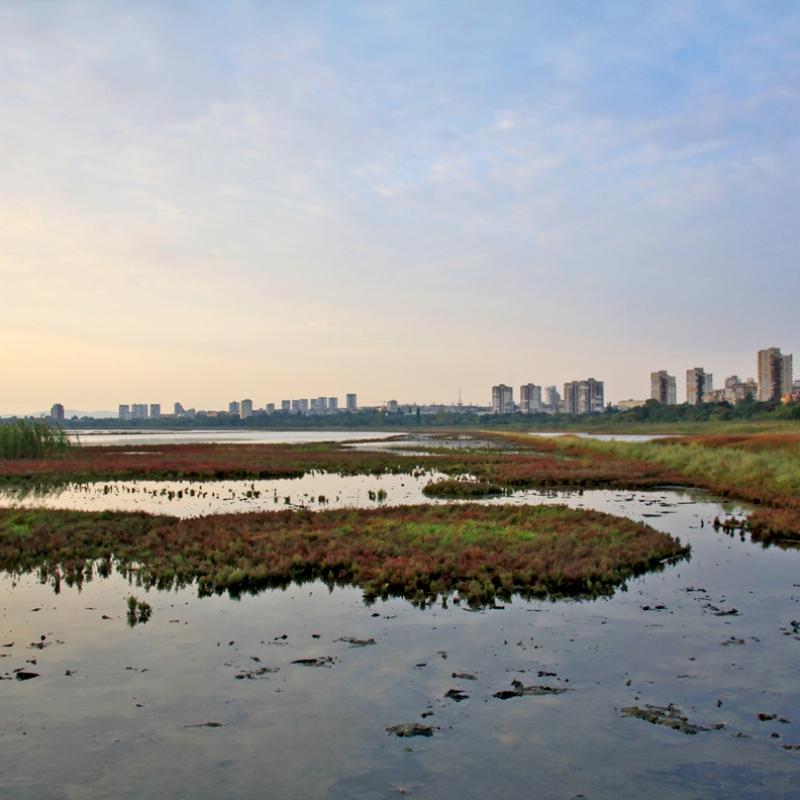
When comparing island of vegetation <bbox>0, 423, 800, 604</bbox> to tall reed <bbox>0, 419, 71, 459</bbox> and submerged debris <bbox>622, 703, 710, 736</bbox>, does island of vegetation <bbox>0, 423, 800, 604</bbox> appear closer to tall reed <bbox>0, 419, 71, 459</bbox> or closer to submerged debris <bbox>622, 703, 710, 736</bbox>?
submerged debris <bbox>622, 703, 710, 736</bbox>

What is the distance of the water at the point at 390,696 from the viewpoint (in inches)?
337

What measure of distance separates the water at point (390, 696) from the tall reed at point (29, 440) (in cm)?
5169

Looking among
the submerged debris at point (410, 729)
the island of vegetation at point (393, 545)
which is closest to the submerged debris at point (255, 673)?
the submerged debris at point (410, 729)

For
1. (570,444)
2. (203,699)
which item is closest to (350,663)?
(203,699)

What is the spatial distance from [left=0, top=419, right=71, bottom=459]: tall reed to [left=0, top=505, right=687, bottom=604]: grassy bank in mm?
39391

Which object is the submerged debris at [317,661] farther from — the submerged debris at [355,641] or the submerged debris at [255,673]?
the submerged debris at [355,641]

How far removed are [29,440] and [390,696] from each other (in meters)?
63.1

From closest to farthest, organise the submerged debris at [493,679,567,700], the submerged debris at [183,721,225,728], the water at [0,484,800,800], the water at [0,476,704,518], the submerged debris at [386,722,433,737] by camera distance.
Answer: the water at [0,484,800,800]
the submerged debris at [386,722,433,737]
the submerged debris at [183,721,225,728]
the submerged debris at [493,679,567,700]
the water at [0,476,704,518]

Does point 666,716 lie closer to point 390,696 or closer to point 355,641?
point 390,696

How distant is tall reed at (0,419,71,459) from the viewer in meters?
63.8

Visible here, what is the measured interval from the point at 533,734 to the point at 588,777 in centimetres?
117

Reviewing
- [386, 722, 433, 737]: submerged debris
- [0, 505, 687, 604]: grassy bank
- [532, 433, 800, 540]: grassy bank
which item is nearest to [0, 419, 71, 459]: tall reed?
[0, 505, 687, 604]: grassy bank

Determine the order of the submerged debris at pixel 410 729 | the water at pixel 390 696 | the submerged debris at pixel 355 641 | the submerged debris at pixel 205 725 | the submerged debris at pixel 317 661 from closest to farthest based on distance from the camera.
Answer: the water at pixel 390 696
the submerged debris at pixel 410 729
the submerged debris at pixel 205 725
the submerged debris at pixel 317 661
the submerged debris at pixel 355 641

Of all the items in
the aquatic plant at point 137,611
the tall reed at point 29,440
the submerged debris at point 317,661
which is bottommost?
the submerged debris at point 317,661
